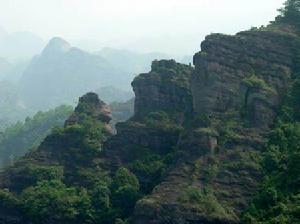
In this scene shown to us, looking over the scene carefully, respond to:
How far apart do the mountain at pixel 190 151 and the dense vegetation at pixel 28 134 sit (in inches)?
2942

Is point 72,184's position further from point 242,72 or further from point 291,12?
point 291,12

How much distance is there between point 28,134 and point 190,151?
103439 millimetres

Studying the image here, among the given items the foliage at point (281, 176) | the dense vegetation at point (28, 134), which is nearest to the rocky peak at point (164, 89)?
the foliage at point (281, 176)

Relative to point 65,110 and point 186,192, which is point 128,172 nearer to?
point 186,192

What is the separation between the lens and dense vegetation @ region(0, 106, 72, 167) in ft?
504

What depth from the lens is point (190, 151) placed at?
6450 cm

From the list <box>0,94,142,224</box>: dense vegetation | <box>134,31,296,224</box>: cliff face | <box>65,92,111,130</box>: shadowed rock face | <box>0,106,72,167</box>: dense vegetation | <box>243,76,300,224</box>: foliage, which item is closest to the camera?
<box>243,76,300,224</box>: foliage

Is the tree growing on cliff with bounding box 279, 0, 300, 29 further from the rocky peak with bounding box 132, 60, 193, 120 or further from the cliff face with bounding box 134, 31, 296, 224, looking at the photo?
the rocky peak with bounding box 132, 60, 193, 120

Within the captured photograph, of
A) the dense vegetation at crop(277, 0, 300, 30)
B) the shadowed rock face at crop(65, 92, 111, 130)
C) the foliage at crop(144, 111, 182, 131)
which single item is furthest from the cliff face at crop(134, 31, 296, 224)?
the shadowed rock face at crop(65, 92, 111, 130)

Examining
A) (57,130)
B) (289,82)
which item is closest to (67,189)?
(57,130)

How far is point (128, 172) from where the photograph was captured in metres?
67.7

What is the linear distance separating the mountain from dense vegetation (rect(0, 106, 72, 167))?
74.7 metres

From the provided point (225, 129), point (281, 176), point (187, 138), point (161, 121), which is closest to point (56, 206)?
point (187, 138)

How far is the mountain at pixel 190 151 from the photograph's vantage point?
58062 millimetres
